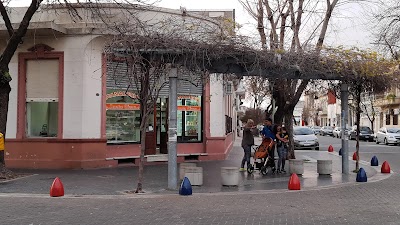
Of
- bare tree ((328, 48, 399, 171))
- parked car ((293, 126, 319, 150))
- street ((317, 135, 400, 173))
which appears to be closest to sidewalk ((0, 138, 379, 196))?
bare tree ((328, 48, 399, 171))

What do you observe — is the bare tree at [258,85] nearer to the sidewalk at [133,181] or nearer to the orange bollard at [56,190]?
the sidewalk at [133,181]

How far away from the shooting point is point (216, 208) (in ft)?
29.4

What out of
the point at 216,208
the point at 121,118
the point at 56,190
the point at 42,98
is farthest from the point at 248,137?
the point at 42,98

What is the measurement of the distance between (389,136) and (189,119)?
23.7 meters

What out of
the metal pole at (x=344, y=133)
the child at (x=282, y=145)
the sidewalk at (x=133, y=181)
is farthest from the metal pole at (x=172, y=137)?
the metal pole at (x=344, y=133)

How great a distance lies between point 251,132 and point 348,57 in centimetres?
372

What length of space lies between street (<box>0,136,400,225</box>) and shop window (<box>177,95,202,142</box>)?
7.66 m

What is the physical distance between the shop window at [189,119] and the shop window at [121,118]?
5.76ft

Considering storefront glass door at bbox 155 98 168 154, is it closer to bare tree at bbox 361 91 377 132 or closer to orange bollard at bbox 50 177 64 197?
bare tree at bbox 361 91 377 132

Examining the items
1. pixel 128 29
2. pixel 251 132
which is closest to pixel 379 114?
pixel 251 132

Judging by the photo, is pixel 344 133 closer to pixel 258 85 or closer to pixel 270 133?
pixel 270 133

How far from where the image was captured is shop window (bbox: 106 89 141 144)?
1662 centimetres

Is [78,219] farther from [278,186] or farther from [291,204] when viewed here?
[278,186]

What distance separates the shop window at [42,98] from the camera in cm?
1616
